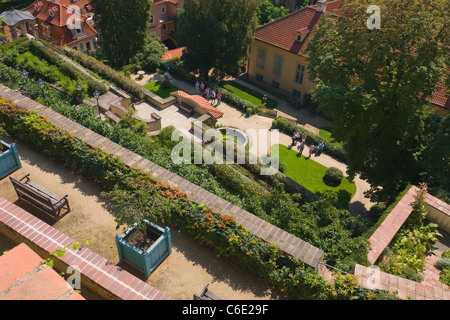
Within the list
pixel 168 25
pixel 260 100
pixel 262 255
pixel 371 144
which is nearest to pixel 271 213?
pixel 262 255

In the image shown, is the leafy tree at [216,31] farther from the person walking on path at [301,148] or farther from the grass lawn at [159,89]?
the person walking on path at [301,148]

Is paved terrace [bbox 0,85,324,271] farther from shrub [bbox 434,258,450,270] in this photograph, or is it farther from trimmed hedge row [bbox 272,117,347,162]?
trimmed hedge row [bbox 272,117,347,162]

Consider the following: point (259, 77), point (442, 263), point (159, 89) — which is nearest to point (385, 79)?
point (442, 263)

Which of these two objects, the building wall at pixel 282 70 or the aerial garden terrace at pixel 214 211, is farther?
the building wall at pixel 282 70

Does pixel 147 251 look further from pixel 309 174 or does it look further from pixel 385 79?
pixel 309 174

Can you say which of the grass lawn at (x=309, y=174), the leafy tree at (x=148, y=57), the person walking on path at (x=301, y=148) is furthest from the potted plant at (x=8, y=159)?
the leafy tree at (x=148, y=57)

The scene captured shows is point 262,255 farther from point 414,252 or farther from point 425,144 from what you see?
point 425,144
